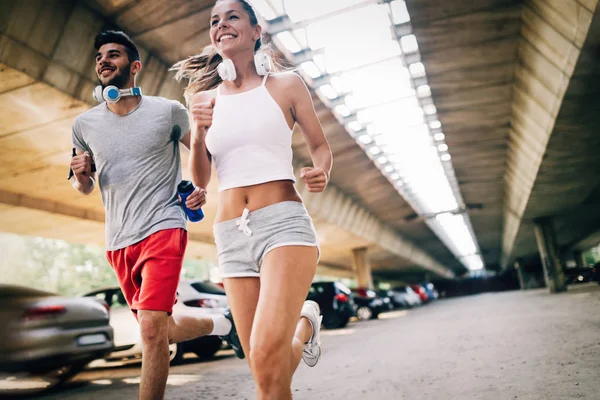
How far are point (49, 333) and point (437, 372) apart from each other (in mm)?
4502

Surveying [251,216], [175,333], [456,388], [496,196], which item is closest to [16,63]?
[175,333]

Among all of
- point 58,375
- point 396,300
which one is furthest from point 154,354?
point 396,300

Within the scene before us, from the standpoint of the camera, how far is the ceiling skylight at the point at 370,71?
9797mm

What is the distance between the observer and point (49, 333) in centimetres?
630

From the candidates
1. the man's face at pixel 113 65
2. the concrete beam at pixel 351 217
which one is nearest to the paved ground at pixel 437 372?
the man's face at pixel 113 65

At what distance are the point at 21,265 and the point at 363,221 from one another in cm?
3651

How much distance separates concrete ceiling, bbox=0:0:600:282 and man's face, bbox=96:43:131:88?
4680 mm

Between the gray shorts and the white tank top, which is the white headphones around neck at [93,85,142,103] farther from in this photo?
the gray shorts

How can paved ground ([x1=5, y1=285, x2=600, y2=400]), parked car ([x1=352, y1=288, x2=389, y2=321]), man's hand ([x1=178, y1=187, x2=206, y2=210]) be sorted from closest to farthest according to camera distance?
man's hand ([x1=178, y1=187, x2=206, y2=210]), paved ground ([x1=5, y1=285, x2=600, y2=400]), parked car ([x1=352, y1=288, x2=389, y2=321])

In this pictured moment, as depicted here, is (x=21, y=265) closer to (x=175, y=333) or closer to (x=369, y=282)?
(x=369, y=282)

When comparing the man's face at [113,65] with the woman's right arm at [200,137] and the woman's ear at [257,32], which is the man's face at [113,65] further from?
the woman's ear at [257,32]

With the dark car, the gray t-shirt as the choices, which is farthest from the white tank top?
the dark car

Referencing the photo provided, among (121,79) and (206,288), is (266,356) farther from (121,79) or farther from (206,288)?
(206,288)

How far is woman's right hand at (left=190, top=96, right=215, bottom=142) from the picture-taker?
260 cm
